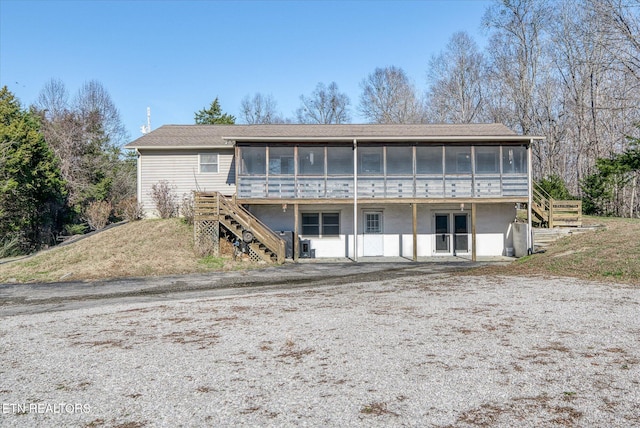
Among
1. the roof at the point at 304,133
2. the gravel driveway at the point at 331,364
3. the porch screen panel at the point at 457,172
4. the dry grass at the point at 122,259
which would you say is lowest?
the gravel driveway at the point at 331,364

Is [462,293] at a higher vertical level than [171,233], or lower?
lower

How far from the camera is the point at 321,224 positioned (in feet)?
67.8

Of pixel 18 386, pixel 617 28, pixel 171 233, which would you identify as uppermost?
pixel 617 28

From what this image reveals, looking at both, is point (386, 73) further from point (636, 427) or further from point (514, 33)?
point (636, 427)

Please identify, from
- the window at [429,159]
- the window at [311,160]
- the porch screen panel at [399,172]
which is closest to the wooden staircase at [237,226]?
the window at [311,160]

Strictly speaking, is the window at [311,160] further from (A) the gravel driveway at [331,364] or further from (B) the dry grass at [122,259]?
(A) the gravel driveway at [331,364]

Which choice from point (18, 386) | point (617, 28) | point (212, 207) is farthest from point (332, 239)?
point (617, 28)

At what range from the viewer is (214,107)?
40.0 meters

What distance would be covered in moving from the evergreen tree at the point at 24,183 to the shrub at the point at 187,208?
8.15 m

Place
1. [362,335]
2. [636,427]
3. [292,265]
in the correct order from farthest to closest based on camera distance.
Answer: [292,265] < [362,335] < [636,427]

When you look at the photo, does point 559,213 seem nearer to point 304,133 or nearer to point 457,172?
point 457,172

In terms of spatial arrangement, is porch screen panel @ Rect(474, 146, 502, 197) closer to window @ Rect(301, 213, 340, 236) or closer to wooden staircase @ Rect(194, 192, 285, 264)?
window @ Rect(301, 213, 340, 236)

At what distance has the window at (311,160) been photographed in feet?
63.3

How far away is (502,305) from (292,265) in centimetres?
979
